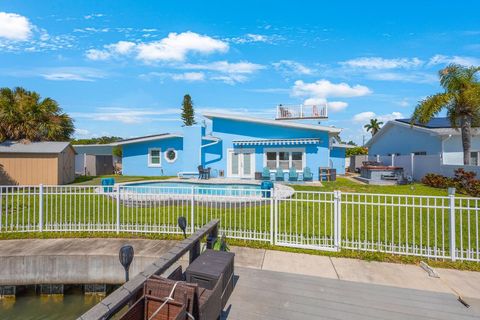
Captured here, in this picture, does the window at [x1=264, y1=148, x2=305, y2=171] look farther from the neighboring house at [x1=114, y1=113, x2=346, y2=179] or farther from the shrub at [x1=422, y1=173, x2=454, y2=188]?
the shrub at [x1=422, y1=173, x2=454, y2=188]

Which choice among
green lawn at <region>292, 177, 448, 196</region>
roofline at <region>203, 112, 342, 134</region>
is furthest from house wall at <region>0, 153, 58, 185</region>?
green lawn at <region>292, 177, 448, 196</region>

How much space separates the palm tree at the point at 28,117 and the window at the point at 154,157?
8904 millimetres

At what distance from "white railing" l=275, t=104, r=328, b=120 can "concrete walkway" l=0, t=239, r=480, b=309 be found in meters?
24.2

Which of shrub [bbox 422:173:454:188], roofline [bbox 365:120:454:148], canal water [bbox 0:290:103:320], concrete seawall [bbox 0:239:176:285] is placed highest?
roofline [bbox 365:120:454:148]

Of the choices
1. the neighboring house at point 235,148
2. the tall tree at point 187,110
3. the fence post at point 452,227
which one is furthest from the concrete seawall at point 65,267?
the tall tree at point 187,110

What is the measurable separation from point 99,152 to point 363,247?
146 ft

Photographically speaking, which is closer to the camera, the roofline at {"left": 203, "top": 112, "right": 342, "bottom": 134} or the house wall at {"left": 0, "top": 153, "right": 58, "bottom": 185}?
the house wall at {"left": 0, "top": 153, "right": 58, "bottom": 185}

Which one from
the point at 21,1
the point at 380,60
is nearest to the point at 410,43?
the point at 380,60

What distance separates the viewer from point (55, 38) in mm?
14438

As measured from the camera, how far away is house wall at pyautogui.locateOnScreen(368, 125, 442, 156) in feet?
78.7

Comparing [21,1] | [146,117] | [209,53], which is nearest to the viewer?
[21,1]

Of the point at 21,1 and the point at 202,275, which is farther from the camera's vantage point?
the point at 21,1

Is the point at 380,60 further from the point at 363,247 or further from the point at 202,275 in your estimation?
the point at 202,275

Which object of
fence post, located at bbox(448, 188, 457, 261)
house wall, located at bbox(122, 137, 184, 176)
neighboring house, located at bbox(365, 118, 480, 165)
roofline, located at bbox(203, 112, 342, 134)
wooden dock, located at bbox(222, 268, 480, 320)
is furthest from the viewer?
house wall, located at bbox(122, 137, 184, 176)
